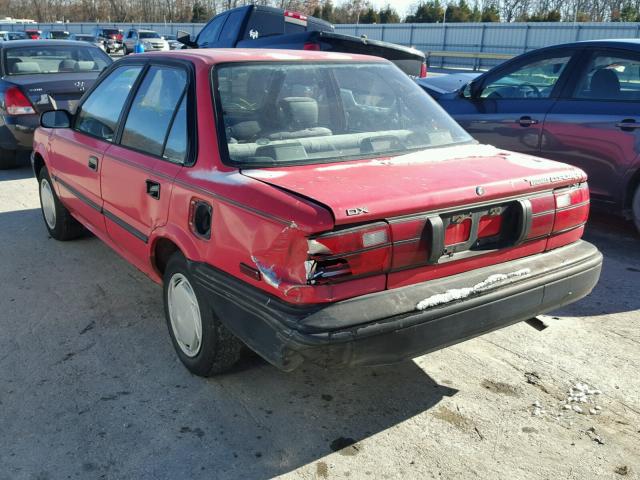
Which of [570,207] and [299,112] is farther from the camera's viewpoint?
[299,112]

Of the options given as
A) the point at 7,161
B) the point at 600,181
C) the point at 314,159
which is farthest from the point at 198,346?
the point at 7,161

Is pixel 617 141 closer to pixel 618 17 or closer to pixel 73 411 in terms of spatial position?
pixel 73 411

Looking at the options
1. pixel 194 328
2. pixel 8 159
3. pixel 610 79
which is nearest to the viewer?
pixel 194 328

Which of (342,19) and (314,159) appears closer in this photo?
(314,159)

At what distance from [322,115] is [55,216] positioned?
311 cm

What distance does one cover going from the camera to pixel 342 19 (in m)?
61.3

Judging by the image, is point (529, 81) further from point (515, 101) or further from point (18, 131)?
point (18, 131)

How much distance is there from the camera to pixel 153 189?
10.8ft

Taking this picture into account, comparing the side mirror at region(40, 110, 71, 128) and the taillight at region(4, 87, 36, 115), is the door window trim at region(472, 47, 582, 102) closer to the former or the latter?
the side mirror at region(40, 110, 71, 128)

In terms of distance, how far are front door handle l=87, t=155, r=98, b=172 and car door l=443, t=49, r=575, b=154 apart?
376cm

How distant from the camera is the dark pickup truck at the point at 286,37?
299 inches

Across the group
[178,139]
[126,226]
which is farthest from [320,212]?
[126,226]

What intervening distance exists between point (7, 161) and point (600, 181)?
756 cm

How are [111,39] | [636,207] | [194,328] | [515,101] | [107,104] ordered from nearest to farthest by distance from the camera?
[194,328]
[107,104]
[636,207]
[515,101]
[111,39]
